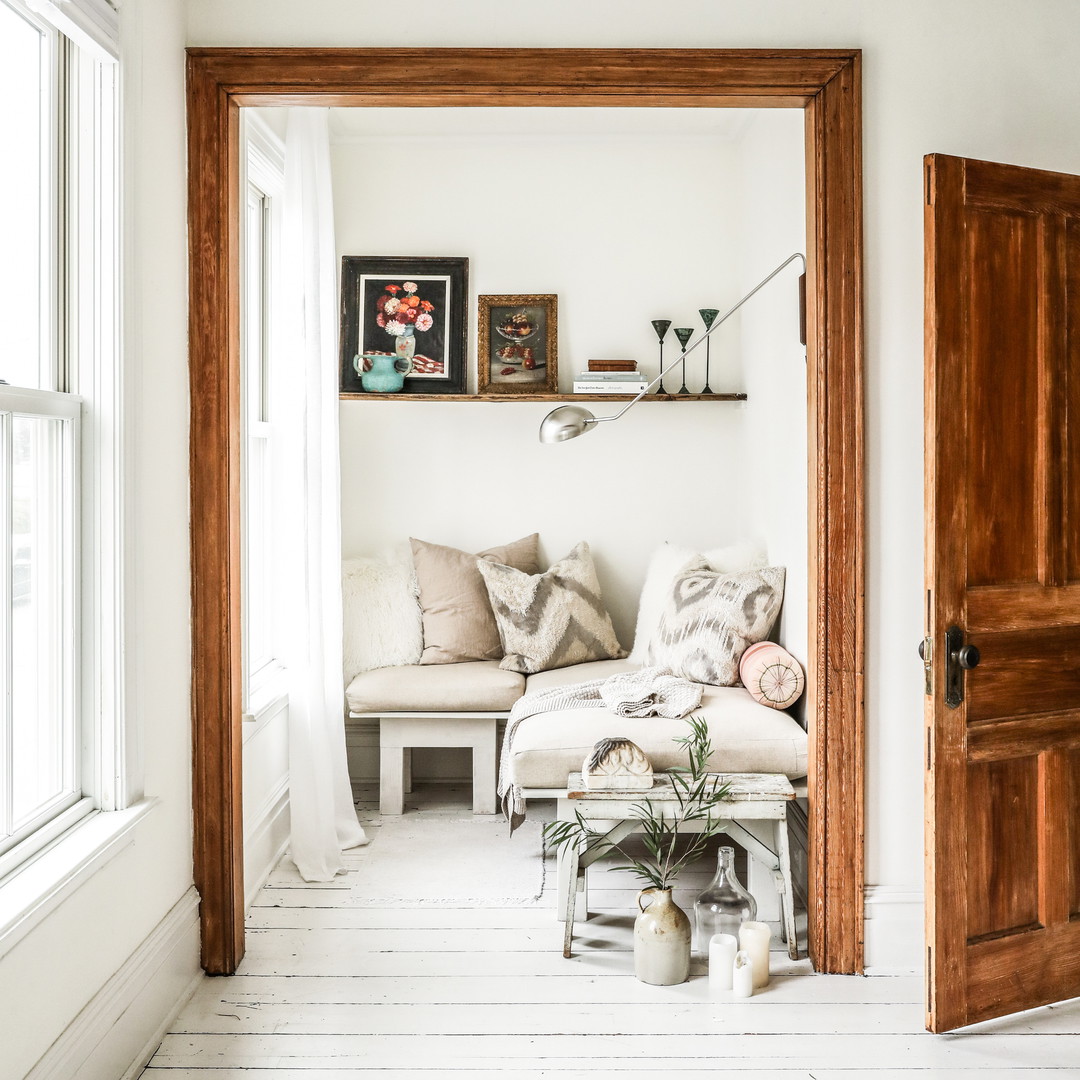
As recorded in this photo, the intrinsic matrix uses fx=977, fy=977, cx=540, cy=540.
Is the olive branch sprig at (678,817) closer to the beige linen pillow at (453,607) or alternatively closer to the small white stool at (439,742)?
the small white stool at (439,742)

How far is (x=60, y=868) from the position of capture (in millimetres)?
1823

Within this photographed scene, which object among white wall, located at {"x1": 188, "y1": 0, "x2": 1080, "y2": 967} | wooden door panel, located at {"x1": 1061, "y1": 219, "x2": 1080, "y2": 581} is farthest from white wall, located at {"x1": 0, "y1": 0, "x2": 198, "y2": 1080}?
wooden door panel, located at {"x1": 1061, "y1": 219, "x2": 1080, "y2": 581}

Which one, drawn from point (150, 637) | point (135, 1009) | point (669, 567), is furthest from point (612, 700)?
point (135, 1009)

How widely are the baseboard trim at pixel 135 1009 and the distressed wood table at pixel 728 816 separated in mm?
985

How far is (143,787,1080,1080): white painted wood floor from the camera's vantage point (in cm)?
214

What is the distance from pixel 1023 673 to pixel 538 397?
2402mm

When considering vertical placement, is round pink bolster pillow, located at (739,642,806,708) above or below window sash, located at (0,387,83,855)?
below

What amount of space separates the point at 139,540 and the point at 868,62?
6.90ft

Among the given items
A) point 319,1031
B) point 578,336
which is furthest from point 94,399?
point 578,336

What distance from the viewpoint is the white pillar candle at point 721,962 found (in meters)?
2.46

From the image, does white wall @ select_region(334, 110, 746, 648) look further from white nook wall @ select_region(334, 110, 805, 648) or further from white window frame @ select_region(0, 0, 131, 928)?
white window frame @ select_region(0, 0, 131, 928)

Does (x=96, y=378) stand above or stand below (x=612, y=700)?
above

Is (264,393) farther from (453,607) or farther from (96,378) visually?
(96,378)

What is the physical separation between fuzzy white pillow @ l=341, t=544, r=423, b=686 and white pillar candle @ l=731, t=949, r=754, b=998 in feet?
6.62
